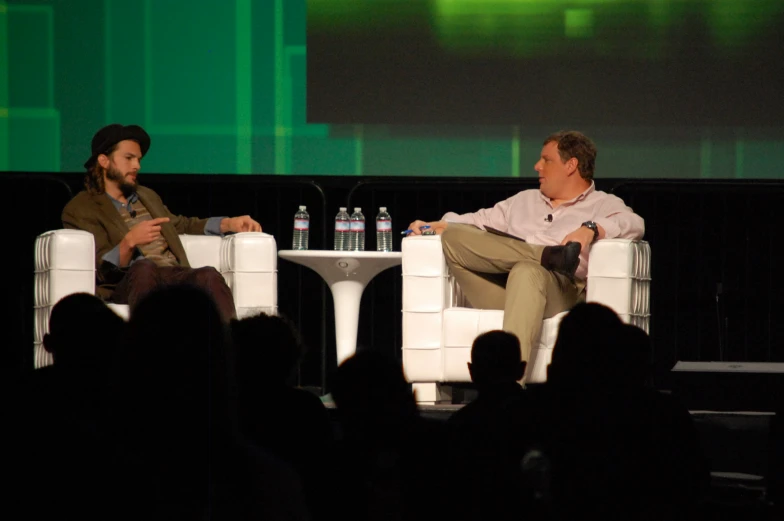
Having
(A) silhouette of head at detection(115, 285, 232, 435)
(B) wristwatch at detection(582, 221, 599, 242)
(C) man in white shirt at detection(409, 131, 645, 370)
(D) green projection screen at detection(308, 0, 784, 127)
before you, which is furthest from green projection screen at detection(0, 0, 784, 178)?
(A) silhouette of head at detection(115, 285, 232, 435)

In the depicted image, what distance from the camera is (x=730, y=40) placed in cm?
544

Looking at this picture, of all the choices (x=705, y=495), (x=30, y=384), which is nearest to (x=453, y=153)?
(x=705, y=495)

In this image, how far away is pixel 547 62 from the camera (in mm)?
5523

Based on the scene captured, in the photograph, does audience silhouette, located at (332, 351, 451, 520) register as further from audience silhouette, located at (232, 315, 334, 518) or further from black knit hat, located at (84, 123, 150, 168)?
black knit hat, located at (84, 123, 150, 168)

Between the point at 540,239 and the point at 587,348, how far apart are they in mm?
2590

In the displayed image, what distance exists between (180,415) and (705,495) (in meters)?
1.06

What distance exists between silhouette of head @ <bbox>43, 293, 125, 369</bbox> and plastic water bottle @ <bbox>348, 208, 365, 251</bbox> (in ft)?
10.4

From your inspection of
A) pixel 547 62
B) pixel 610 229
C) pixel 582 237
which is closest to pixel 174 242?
pixel 582 237

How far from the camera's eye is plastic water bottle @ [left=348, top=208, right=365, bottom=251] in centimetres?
516

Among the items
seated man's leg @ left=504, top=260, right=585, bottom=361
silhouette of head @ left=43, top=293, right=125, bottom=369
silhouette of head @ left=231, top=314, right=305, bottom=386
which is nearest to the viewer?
silhouette of head @ left=43, top=293, right=125, bottom=369

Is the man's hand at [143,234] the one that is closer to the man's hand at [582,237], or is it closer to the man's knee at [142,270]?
the man's knee at [142,270]

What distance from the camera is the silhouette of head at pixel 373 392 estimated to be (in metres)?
1.93

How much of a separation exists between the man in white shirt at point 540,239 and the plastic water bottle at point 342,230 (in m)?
0.49

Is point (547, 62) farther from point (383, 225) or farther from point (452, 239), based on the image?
point (452, 239)
